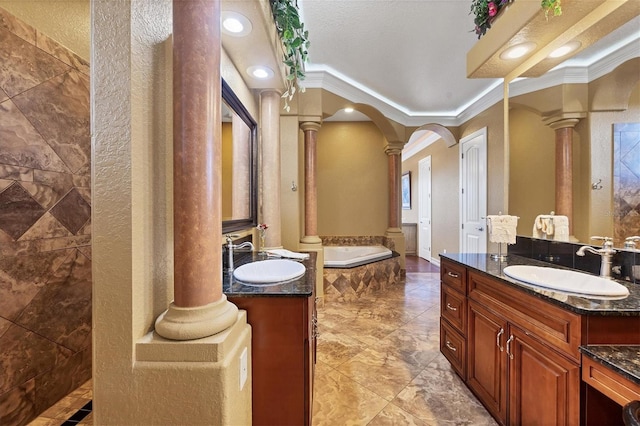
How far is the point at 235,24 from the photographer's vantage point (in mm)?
1632

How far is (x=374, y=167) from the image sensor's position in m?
4.80

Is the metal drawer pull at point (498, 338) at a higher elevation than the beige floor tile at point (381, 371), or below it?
higher

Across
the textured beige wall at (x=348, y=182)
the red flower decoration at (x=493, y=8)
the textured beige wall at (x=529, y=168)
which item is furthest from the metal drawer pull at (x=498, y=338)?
the textured beige wall at (x=348, y=182)

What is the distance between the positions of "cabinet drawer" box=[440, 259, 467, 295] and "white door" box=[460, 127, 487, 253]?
6.54ft

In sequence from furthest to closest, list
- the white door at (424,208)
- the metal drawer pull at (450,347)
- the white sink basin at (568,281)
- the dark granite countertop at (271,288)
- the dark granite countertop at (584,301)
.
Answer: the white door at (424,208) → the metal drawer pull at (450,347) → the dark granite countertop at (271,288) → the white sink basin at (568,281) → the dark granite countertop at (584,301)

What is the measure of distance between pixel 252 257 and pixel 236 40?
1629mm

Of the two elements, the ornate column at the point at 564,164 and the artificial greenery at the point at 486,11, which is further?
the artificial greenery at the point at 486,11

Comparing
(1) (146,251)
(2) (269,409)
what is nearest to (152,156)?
(1) (146,251)

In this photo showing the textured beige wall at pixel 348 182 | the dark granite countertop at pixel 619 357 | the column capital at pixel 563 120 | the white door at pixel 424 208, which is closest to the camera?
the dark granite countertop at pixel 619 357

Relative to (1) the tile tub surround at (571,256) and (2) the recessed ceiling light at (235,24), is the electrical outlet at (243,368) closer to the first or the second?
(2) the recessed ceiling light at (235,24)

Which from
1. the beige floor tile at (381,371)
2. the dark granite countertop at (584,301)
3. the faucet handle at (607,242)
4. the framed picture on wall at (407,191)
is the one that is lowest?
the beige floor tile at (381,371)

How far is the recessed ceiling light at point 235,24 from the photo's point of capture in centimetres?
155

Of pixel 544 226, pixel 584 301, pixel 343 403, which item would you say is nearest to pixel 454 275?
pixel 544 226

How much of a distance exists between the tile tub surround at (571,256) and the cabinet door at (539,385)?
0.66 metres
